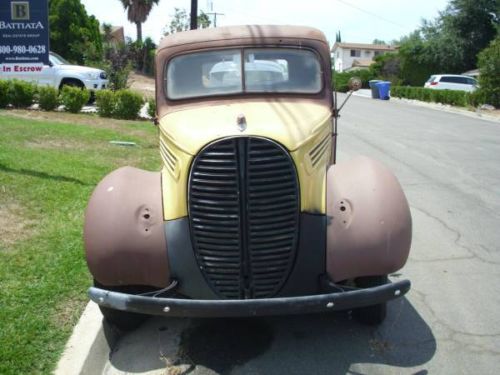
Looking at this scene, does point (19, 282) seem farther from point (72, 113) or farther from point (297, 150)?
point (72, 113)

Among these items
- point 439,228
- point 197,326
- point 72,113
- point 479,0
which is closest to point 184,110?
point 197,326

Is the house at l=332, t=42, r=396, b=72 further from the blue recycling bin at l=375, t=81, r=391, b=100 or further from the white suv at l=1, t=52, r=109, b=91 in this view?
the white suv at l=1, t=52, r=109, b=91

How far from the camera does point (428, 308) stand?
14.9 feet

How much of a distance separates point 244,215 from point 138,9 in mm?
51909

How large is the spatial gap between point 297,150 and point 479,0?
144 ft

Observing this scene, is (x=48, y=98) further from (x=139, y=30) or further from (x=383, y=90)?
(x=139, y=30)

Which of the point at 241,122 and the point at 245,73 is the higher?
the point at 245,73

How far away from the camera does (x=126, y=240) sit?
142 inches

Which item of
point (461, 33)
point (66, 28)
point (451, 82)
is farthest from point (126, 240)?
point (461, 33)

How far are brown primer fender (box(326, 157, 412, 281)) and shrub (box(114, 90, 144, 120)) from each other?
12366 mm

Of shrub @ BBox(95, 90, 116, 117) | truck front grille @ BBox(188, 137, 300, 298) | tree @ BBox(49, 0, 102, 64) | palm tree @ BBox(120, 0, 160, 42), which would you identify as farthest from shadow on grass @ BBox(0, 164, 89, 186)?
palm tree @ BBox(120, 0, 160, 42)

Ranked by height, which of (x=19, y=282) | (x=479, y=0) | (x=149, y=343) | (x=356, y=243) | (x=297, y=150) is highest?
(x=479, y=0)

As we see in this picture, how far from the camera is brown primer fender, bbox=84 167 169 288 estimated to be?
11.8ft

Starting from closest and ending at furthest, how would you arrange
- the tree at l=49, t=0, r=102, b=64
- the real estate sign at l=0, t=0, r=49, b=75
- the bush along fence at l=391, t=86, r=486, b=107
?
the real estate sign at l=0, t=0, r=49, b=75 < the bush along fence at l=391, t=86, r=486, b=107 < the tree at l=49, t=0, r=102, b=64
